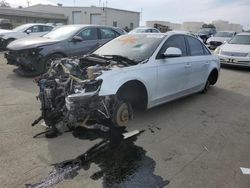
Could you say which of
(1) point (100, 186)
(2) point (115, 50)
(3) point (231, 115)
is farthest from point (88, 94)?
(3) point (231, 115)

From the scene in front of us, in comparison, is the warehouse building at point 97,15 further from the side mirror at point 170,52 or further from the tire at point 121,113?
the tire at point 121,113

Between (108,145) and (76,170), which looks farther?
(108,145)

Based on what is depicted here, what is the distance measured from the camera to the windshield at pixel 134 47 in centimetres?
510

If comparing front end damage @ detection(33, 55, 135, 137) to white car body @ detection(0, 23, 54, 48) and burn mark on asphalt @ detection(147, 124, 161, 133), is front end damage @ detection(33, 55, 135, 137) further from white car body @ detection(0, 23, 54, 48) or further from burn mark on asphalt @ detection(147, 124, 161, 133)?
white car body @ detection(0, 23, 54, 48)

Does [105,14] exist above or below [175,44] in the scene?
above

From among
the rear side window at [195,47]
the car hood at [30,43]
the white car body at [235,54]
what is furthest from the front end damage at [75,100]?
the white car body at [235,54]

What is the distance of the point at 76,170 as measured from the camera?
3.35 m

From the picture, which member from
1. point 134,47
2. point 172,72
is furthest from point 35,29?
point 172,72

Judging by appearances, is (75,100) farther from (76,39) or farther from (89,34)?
(89,34)

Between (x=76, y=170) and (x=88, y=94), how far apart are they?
1141mm

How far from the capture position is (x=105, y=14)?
47.0 m

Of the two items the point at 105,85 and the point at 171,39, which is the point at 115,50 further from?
the point at 105,85

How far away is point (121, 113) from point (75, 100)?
3.05 ft

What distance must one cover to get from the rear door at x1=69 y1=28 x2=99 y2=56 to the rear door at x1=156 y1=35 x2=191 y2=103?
4155 millimetres
